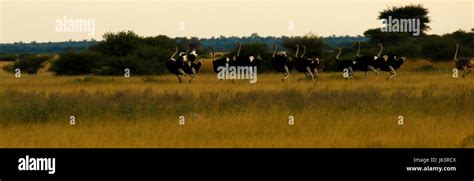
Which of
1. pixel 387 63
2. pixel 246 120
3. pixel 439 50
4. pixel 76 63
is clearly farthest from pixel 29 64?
pixel 246 120

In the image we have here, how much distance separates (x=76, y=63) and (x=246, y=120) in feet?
99.3

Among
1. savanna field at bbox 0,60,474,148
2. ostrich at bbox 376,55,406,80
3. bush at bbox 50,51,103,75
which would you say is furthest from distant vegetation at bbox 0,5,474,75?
savanna field at bbox 0,60,474,148

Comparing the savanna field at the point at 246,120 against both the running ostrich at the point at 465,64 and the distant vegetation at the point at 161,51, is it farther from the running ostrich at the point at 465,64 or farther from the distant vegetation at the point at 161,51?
the distant vegetation at the point at 161,51

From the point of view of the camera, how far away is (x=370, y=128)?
44.4 feet

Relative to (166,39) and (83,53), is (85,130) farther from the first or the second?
(166,39)

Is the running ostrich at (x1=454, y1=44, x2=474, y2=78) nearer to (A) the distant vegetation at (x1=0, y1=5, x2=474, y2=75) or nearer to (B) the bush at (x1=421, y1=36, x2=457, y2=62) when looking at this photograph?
(A) the distant vegetation at (x1=0, y1=5, x2=474, y2=75)

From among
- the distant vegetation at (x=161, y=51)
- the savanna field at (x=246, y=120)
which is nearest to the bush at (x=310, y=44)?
the distant vegetation at (x=161, y=51)

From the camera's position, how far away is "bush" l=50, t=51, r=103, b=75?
42719mm
